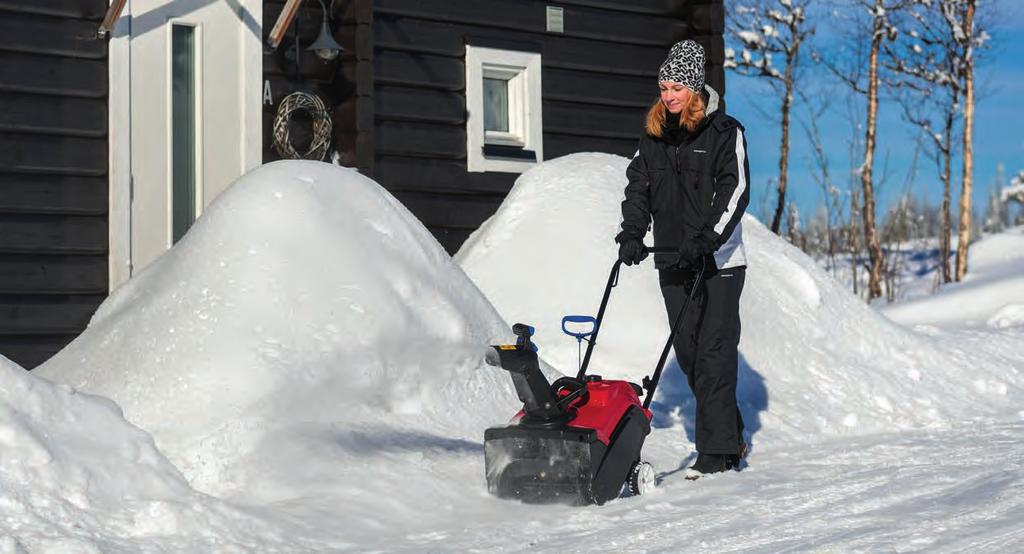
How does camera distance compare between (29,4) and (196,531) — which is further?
(29,4)

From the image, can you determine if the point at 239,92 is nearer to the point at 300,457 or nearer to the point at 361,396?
the point at 361,396

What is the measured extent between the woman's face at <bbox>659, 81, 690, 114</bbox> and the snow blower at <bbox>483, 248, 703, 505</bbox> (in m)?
1.37

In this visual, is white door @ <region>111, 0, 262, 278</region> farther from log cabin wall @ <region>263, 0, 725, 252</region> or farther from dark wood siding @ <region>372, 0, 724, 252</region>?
dark wood siding @ <region>372, 0, 724, 252</region>

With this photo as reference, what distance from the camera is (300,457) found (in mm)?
5461

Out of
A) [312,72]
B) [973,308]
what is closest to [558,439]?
[312,72]

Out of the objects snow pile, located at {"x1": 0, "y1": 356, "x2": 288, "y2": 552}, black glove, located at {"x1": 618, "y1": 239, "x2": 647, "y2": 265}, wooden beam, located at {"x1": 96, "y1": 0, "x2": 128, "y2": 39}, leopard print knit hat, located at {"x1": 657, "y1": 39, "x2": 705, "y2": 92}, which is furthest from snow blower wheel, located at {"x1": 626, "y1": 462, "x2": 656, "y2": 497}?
wooden beam, located at {"x1": 96, "y1": 0, "x2": 128, "y2": 39}

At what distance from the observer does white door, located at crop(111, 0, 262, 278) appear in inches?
352

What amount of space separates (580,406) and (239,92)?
5.06 meters

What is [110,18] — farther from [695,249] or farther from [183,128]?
[695,249]

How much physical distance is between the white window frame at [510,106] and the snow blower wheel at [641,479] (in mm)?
5330

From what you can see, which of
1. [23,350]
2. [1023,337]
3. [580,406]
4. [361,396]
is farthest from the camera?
[1023,337]

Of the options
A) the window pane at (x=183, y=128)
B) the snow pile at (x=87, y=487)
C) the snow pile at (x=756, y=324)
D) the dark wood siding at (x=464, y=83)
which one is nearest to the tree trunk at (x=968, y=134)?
the dark wood siding at (x=464, y=83)

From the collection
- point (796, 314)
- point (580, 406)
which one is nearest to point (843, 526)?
point (580, 406)

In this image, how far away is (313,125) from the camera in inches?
381
